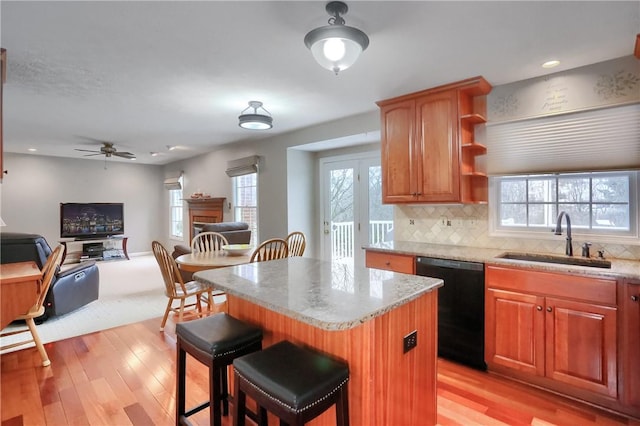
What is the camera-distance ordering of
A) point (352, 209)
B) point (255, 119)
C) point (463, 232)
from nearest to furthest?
point (463, 232) < point (255, 119) < point (352, 209)

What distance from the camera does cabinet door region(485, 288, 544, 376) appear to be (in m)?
2.38

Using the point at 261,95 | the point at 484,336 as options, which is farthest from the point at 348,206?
the point at 484,336

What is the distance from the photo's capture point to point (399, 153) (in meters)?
3.36

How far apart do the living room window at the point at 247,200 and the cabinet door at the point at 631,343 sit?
16.0 ft

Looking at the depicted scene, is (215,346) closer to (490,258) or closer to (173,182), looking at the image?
(490,258)

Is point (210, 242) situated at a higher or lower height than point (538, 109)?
lower

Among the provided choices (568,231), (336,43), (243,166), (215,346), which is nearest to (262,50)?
(336,43)

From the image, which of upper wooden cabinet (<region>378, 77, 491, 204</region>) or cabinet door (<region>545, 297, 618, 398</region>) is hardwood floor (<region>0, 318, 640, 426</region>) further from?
upper wooden cabinet (<region>378, 77, 491, 204</region>)

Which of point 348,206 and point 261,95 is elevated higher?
point 261,95

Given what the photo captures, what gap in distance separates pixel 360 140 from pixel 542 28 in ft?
8.71

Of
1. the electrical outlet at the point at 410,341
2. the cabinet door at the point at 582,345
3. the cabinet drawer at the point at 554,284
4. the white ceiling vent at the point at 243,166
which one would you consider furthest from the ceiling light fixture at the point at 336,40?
the white ceiling vent at the point at 243,166

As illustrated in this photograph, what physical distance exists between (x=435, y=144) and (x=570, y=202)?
4.02 ft

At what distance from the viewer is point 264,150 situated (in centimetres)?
555

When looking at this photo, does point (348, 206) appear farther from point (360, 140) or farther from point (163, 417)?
point (163, 417)
